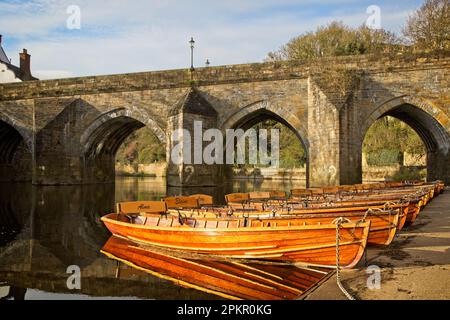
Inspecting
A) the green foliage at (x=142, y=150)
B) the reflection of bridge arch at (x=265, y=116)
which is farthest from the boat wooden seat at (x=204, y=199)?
the green foliage at (x=142, y=150)

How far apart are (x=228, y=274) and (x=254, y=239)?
0.78 metres

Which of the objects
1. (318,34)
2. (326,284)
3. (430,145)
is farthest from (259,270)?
(318,34)

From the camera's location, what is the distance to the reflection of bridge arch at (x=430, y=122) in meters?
19.2

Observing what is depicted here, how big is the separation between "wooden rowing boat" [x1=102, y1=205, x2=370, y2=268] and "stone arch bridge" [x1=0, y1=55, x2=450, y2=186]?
480 inches

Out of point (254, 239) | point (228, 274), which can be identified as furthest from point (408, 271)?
point (228, 274)

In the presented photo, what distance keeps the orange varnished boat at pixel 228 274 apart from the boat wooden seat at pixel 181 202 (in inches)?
79.3

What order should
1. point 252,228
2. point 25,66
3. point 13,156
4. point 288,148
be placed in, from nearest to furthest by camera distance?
1. point 252,228
2. point 13,156
3. point 25,66
4. point 288,148

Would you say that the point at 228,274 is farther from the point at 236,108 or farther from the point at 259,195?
the point at 236,108

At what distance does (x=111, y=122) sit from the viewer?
84.6 ft

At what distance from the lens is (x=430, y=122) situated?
20.3m

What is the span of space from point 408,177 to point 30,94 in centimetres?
2592

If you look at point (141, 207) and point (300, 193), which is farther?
point (300, 193)
